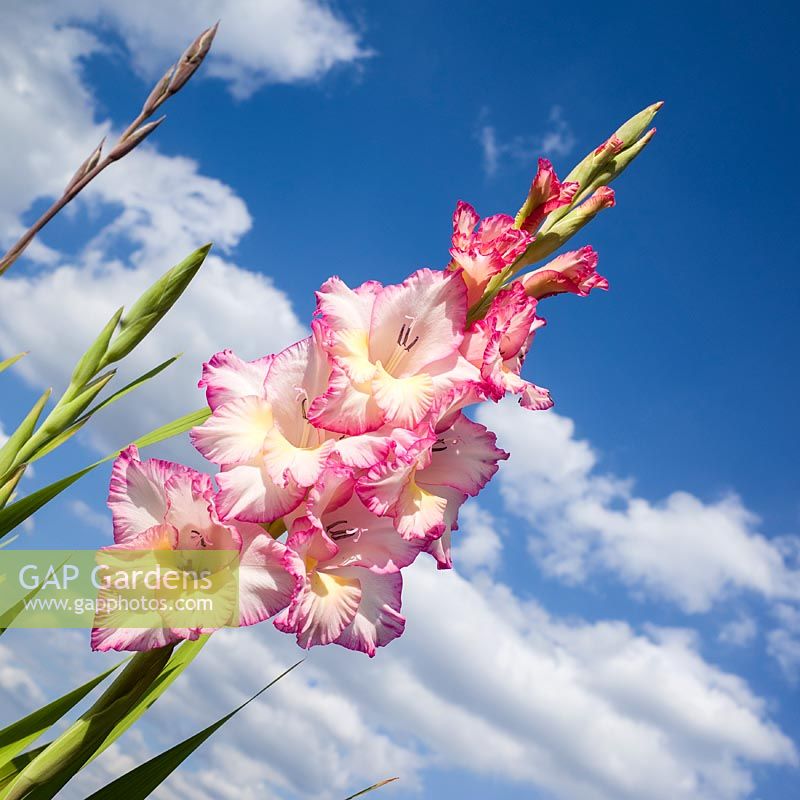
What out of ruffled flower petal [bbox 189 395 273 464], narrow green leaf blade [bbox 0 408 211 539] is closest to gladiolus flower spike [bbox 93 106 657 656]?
ruffled flower petal [bbox 189 395 273 464]

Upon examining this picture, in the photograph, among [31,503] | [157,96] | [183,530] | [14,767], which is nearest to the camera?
[157,96]

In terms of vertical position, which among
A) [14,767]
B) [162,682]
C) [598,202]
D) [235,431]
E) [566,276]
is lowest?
[14,767]

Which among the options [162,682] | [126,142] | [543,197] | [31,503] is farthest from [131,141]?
[162,682]

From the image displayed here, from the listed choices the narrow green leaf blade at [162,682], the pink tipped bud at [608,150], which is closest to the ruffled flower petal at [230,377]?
the narrow green leaf blade at [162,682]

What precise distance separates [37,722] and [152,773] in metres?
0.25

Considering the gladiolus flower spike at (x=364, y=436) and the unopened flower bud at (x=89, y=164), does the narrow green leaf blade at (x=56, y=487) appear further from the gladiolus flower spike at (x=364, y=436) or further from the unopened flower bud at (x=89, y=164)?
the unopened flower bud at (x=89, y=164)

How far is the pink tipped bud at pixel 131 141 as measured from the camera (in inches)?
36.7

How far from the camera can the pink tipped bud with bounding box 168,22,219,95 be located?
94 cm

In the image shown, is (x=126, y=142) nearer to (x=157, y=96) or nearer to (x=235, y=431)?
(x=157, y=96)

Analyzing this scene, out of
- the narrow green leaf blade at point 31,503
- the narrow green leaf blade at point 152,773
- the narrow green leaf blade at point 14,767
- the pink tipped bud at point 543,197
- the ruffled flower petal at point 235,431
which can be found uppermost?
the pink tipped bud at point 543,197

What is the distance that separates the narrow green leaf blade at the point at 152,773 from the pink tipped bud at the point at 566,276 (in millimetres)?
949

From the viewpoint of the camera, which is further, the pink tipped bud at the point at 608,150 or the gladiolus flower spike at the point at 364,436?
the pink tipped bud at the point at 608,150

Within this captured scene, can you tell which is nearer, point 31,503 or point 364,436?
point 364,436

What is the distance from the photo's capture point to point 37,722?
1463 millimetres
